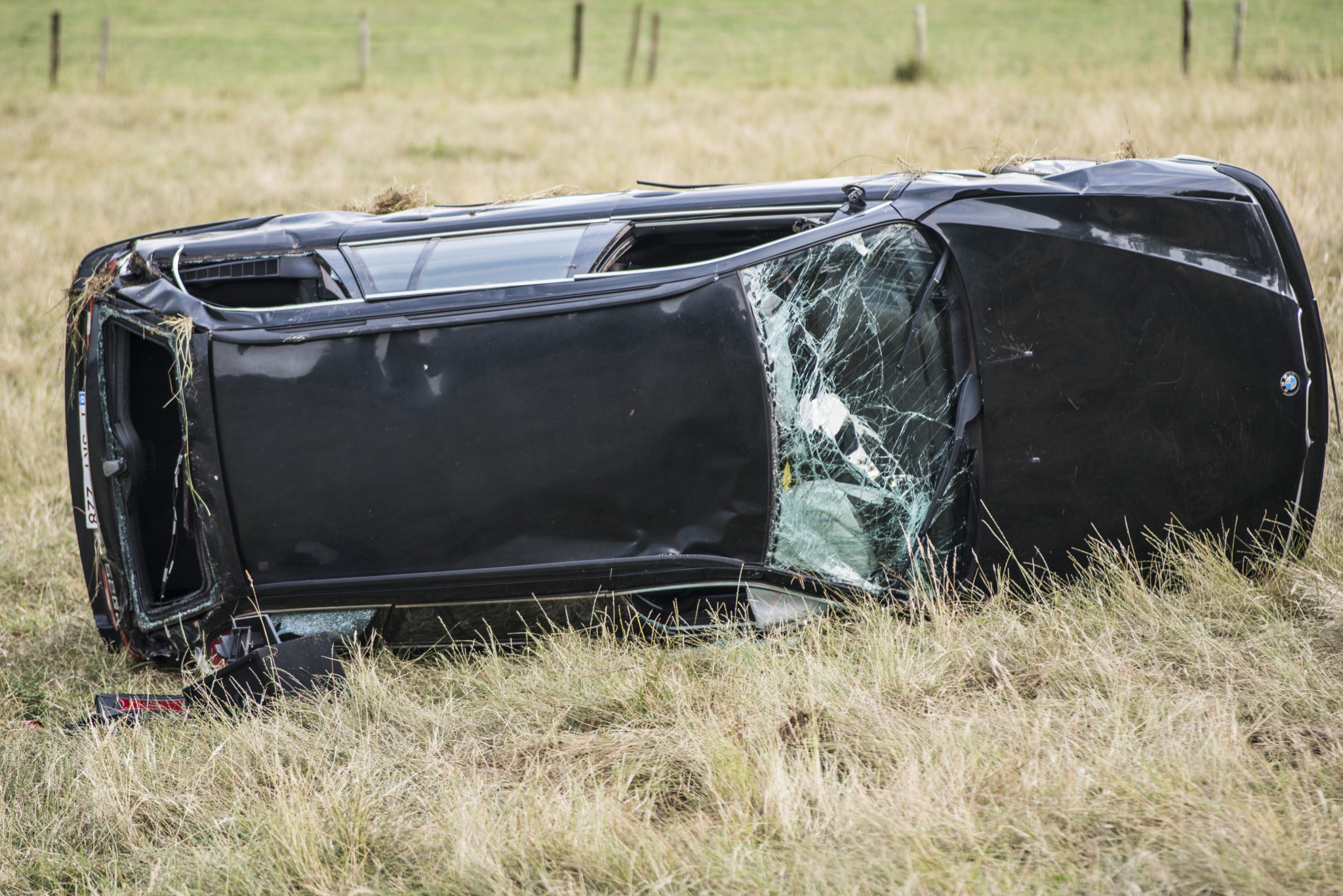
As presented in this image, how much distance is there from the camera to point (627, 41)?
24984 mm

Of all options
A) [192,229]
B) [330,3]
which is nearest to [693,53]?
[330,3]

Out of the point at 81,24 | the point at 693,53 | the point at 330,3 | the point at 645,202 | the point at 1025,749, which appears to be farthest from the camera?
the point at 330,3

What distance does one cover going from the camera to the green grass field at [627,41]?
1585cm

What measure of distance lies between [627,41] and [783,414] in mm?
24638

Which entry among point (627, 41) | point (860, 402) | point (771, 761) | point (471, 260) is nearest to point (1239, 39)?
point (860, 402)

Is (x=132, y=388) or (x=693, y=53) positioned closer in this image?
(x=132, y=388)

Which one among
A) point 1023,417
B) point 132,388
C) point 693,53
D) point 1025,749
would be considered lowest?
point 1025,749

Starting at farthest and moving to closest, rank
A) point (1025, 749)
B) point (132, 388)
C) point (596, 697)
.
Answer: point (132, 388)
point (596, 697)
point (1025, 749)

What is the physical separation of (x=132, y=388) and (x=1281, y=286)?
3.63 metres

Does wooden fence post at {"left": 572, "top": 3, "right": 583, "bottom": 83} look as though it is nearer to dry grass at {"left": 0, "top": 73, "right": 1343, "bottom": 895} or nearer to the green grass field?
the green grass field

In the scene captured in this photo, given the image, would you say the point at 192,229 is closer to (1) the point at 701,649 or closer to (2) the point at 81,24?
(1) the point at 701,649

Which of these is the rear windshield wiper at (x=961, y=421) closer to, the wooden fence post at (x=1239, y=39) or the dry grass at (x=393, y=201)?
the dry grass at (x=393, y=201)

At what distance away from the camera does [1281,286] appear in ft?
8.82

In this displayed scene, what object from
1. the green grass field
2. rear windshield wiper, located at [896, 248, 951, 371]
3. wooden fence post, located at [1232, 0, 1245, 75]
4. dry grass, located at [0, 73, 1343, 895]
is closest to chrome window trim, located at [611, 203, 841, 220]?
rear windshield wiper, located at [896, 248, 951, 371]
